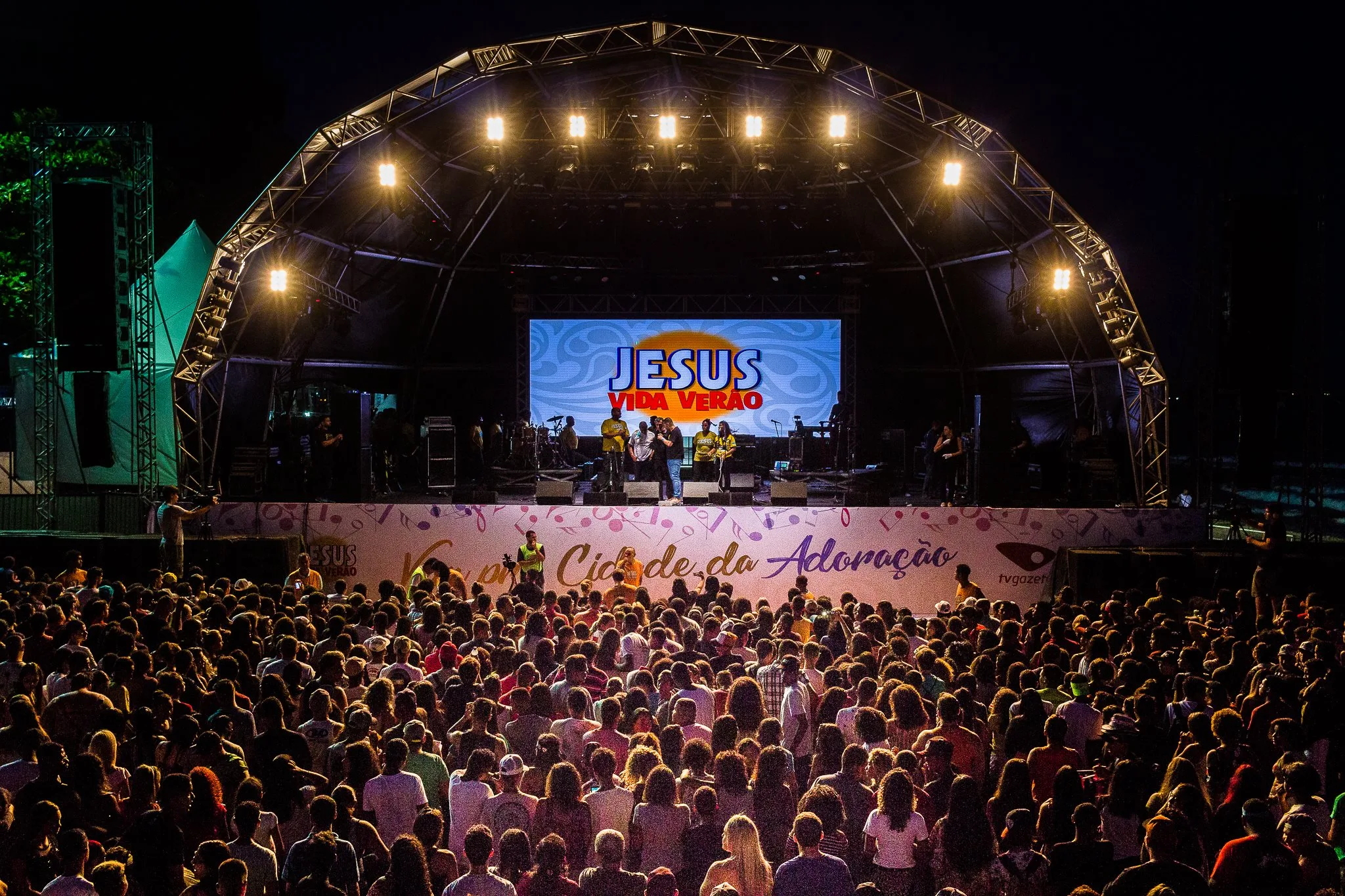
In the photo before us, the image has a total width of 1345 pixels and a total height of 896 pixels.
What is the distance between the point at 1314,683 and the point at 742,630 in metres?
4.55

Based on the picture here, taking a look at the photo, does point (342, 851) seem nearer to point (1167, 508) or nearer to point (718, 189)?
point (1167, 508)

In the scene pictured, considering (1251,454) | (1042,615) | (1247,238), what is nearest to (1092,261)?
(1247,238)

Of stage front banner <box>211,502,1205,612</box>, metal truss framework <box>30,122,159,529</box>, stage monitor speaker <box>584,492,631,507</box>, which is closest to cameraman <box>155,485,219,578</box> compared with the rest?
stage front banner <box>211,502,1205,612</box>

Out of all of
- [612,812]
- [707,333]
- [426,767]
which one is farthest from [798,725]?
[707,333]

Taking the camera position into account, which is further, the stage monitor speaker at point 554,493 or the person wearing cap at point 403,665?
the stage monitor speaker at point 554,493

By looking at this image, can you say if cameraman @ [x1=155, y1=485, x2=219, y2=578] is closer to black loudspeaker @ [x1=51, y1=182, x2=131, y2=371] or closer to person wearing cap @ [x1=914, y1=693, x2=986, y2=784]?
black loudspeaker @ [x1=51, y1=182, x2=131, y2=371]

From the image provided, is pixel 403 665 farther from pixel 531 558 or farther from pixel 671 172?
pixel 671 172

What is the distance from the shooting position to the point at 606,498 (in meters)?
17.6

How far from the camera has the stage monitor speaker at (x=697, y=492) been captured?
17234 millimetres

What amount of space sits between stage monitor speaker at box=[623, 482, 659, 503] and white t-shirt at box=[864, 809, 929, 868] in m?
11.4

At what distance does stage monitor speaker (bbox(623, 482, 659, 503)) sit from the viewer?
16.5 metres

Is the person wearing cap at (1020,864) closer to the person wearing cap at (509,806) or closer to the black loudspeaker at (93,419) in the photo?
the person wearing cap at (509,806)

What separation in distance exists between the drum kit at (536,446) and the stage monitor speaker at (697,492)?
146 inches

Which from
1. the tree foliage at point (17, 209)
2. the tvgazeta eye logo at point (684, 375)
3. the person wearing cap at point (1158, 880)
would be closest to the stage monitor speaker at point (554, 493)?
the tvgazeta eye logo at point (684, 375)
